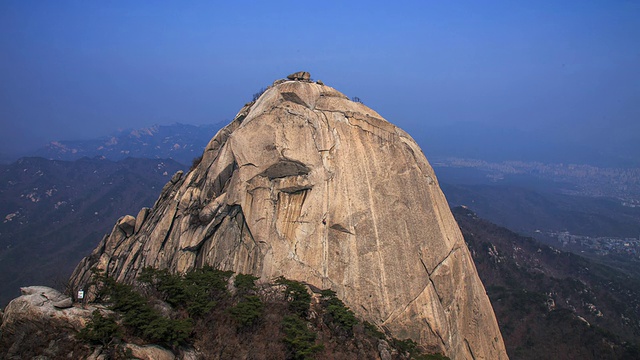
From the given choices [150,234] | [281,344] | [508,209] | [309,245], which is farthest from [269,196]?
[508,209]

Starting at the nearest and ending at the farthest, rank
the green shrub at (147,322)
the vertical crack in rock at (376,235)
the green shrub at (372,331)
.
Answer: the green shrub at (147,322)
the green shrub at (372,331)
the vertical crack in rock at (376,235)

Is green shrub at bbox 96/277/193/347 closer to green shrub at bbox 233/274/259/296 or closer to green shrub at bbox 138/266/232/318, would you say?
green shrub at bbox 138/266/232/318

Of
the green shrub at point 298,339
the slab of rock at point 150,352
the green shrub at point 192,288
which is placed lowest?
the green shrub at point 298,339

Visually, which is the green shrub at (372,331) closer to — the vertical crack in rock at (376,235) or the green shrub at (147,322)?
the vertical crack in rock at (376,235)

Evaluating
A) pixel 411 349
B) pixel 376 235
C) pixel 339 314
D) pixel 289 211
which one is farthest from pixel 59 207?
pixel 411 349

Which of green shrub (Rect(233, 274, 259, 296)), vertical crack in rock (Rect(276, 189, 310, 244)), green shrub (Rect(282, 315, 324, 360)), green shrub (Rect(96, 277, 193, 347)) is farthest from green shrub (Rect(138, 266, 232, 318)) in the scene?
vertical crack in rock (Rect(276, 189, 310, 244))

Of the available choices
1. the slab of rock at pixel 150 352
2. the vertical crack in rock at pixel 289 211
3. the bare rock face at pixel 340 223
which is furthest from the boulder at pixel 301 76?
the slab of rock at pixel 150 352
